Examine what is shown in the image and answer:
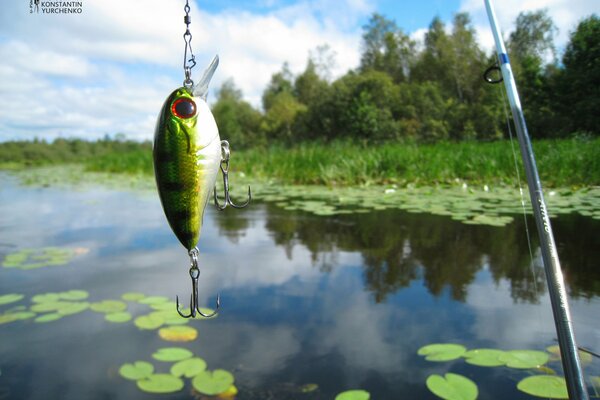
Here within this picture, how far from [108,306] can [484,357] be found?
194 centimetres

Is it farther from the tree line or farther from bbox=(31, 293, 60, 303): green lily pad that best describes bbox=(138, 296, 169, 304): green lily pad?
the tree line

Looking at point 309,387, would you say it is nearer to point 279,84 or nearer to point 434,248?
point 434,248

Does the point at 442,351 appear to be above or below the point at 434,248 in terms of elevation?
below

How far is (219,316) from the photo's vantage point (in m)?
2.26

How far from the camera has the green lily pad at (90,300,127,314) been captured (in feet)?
7.64

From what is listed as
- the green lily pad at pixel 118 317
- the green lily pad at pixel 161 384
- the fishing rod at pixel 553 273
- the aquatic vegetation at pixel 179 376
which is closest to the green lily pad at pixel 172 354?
the aquatic vegetation at pixel 179 376

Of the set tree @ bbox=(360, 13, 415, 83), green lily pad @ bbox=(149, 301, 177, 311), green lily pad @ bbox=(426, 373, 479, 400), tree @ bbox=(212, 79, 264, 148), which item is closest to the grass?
green lily pad @ bbox=(426, 373, 479, 400)

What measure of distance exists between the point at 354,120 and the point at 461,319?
22.7 m

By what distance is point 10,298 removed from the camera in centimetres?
246

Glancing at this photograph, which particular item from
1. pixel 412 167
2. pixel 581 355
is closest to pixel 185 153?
pixel 581 355

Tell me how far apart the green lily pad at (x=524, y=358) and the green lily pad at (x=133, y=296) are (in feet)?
6.33

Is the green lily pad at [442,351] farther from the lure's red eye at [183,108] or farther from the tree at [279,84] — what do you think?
the tree at [279,84]

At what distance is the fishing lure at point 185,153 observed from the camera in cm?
67

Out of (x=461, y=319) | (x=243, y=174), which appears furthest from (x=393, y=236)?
(x=243, y=174)
